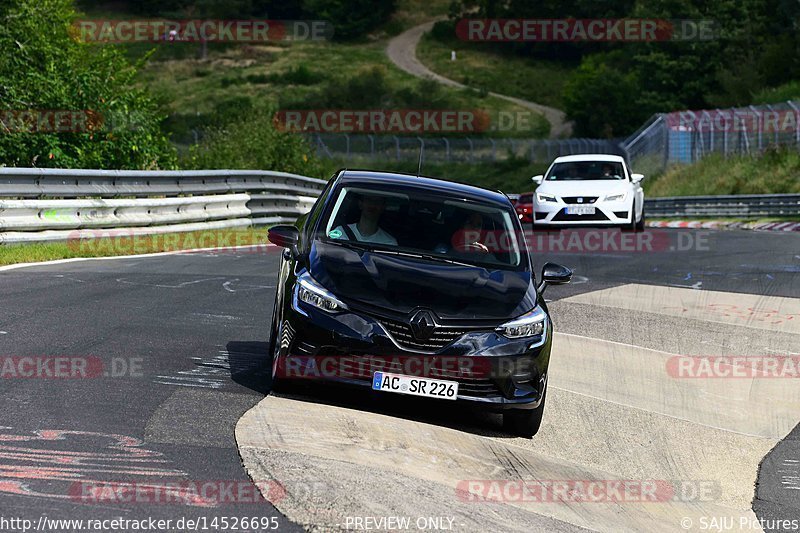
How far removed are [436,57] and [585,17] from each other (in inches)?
606

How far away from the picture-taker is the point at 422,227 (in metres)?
8.86

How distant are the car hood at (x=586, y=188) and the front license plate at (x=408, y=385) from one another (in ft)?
52.5

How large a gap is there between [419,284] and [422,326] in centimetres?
43

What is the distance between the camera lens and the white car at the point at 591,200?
23203 millimetres

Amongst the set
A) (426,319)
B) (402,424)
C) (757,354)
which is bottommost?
(757,354)

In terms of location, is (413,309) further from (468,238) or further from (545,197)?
(545,197)

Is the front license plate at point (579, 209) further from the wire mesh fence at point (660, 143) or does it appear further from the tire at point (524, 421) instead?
the tire at point (524, 421)

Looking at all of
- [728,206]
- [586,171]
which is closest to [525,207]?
[586,171]

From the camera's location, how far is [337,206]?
8.97 m

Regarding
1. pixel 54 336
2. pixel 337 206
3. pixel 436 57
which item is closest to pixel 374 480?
pixel 337 206

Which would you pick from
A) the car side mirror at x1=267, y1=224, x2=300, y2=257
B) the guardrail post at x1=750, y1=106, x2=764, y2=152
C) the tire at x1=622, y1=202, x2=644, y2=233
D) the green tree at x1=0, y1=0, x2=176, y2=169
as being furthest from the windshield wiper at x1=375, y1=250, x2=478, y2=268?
the guardrail post at x1=750, y1=106, x2=764, y2=152

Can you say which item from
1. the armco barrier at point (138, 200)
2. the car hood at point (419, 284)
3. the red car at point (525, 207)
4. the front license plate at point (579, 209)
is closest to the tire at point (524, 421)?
the car hood at point (419, 284)

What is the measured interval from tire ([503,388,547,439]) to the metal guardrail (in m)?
27.4

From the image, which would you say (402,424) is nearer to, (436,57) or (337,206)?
(337,206)
